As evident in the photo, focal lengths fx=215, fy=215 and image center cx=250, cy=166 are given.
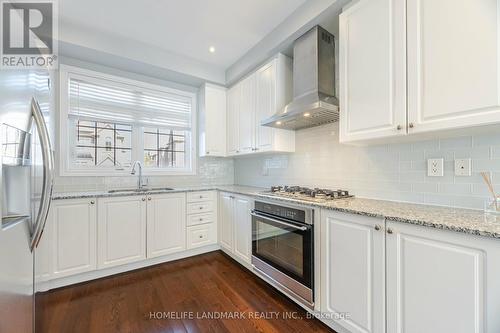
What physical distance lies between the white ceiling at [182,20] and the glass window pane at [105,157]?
139 cm

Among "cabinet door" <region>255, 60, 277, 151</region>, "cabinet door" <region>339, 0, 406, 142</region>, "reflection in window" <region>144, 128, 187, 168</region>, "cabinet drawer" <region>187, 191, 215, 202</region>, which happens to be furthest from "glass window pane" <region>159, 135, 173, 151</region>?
"cabinet door" <region>339, 0, 406, 142</region>

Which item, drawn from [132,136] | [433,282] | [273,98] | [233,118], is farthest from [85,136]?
[433,282]

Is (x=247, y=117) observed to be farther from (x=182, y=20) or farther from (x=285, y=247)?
(x=285, y=247)

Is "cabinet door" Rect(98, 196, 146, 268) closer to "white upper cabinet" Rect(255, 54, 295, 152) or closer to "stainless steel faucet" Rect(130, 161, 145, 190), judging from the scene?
"stainless steel faucet" Rect(130, 161, 145, 190)

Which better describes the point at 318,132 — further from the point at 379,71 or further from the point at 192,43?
the point at 192,43

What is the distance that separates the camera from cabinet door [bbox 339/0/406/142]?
1.41 m

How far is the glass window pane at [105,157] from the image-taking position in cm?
282

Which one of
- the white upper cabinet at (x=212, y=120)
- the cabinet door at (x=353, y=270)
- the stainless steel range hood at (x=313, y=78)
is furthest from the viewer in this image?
the white upper cabinet at (x=212, y=120)

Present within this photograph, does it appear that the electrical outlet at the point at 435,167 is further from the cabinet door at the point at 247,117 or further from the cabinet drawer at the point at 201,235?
the cabinet drawer at the point at 201,235

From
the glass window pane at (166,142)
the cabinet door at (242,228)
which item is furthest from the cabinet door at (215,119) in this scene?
the cabinet door at (242,228)

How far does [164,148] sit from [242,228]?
1775mm

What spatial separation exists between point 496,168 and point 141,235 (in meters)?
3.11

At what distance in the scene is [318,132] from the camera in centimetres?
237

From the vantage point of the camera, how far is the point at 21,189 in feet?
3.23
